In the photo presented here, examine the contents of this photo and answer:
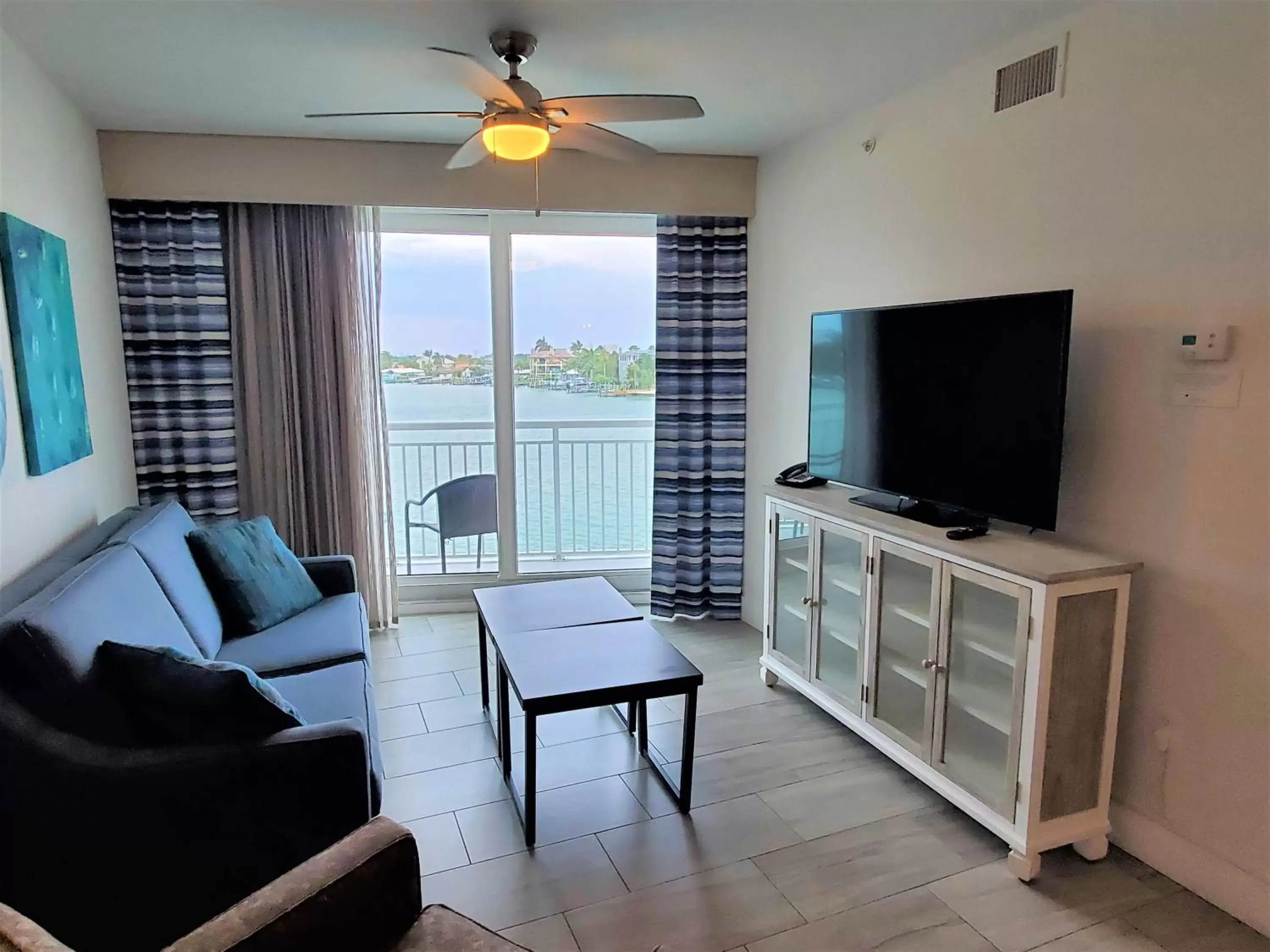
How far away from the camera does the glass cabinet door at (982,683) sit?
90.9 inches

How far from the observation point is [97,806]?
1817mm

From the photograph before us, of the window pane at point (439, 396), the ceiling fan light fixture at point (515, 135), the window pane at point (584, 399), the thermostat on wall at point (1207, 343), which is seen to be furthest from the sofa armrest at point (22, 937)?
the window pane at point (584, 399)

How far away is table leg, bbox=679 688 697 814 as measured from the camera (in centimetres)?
259

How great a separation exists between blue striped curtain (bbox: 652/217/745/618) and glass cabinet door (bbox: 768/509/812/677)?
93cm

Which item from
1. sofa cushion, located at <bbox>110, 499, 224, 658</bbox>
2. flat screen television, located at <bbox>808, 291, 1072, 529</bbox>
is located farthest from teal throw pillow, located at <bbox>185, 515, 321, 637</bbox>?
flat screen television, located at <bbox>808, 291, 1072, 529</bbox>

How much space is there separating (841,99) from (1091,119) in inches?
42.7

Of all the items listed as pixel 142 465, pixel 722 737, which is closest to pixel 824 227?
pixel 722 737

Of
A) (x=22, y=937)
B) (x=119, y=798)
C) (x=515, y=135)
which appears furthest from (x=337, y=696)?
(x=515, y=135)

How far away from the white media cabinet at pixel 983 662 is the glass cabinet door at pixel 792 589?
0.24ft

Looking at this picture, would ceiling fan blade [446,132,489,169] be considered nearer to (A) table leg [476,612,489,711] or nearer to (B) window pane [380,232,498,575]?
(B) window pane [380,232,498,575]

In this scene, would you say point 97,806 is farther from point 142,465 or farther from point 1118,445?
point 1118,445

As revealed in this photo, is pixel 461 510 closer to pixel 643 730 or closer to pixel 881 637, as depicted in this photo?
pixel 643 730

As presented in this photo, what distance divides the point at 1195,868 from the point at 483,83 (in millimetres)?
2988

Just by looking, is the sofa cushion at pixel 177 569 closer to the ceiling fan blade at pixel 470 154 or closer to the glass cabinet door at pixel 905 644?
the ceiling fan blade at pixel 470 154
